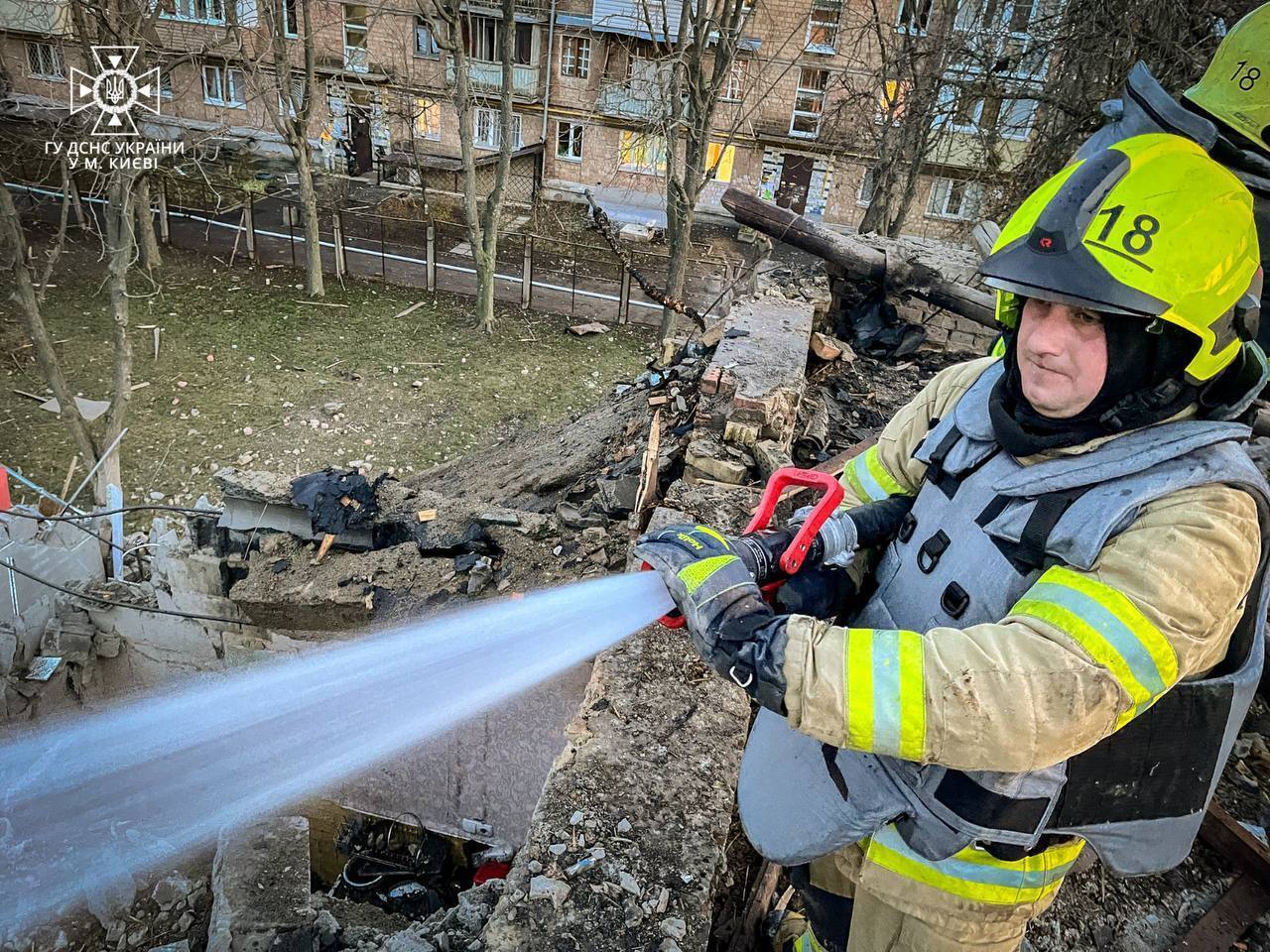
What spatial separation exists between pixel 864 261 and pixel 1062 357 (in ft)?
20.8

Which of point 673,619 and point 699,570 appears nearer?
point 699,570

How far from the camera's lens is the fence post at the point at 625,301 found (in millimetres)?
15875

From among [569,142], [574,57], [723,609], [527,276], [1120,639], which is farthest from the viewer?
[569,142]

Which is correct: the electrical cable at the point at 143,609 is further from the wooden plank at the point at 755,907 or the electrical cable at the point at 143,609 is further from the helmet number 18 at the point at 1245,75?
the helmet number 18 at the point at 1245,75

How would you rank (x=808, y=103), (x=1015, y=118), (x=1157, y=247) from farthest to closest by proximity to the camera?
(x=808, y=103), (x=1015, y=118), (x=1157, y=247)

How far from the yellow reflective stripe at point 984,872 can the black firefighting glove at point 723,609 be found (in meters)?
0.69

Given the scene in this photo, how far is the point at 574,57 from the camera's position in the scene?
25562 millimetres

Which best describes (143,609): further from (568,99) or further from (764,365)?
(568,99)

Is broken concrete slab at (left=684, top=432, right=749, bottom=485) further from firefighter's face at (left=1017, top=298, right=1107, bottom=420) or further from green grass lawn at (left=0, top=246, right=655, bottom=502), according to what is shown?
green grass lawn at (left=0, top=246, right=655, bottom=502)

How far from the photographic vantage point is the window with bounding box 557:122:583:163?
26.7 m

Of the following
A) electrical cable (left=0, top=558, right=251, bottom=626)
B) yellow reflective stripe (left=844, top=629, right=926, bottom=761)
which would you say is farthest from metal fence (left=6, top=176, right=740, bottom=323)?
yellow reflective stripe (left=844, top=629, right=926, bottom=761)

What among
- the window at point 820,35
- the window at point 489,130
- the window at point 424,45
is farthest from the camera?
the window at point 489,130

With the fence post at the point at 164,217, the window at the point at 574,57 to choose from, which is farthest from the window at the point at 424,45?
the fence post at the point at 164,217

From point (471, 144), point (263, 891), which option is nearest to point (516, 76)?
point (471, 144)
